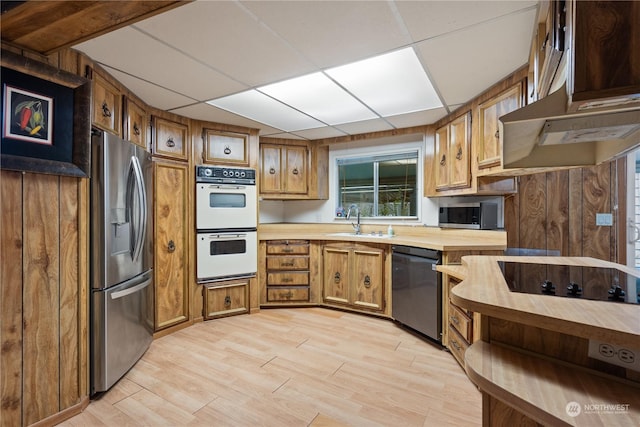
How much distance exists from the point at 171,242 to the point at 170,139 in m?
1.02

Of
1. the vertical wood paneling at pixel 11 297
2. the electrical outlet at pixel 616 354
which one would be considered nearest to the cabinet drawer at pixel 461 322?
the electrical outlet at pixel 616 354

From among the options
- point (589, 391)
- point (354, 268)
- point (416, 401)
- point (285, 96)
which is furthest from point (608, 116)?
point (354, 268)

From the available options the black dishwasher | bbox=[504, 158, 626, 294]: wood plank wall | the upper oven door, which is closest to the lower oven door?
the upper oven door

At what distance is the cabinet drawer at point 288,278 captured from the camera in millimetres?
3682

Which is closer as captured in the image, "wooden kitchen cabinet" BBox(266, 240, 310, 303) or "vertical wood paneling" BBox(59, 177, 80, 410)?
"vertical wood paneling" BBox(59, 177, 80, 410)

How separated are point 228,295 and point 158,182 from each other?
4.68ft

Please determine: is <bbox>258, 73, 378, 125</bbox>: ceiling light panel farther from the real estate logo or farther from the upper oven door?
the real estate logo

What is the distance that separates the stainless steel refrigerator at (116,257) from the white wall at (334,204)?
2150 mm

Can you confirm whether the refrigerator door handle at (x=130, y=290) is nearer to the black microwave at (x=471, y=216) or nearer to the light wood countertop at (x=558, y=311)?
the light wood countertop at (x=558, y=311)

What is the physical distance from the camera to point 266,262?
3678 mm

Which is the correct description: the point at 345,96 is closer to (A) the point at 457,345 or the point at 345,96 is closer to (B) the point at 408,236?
(B) the point at 408,236

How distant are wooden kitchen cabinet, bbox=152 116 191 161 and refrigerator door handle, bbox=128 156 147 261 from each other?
2.17 ft

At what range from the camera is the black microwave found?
2.76 metres

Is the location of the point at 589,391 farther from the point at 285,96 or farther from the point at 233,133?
the point at 233,133
